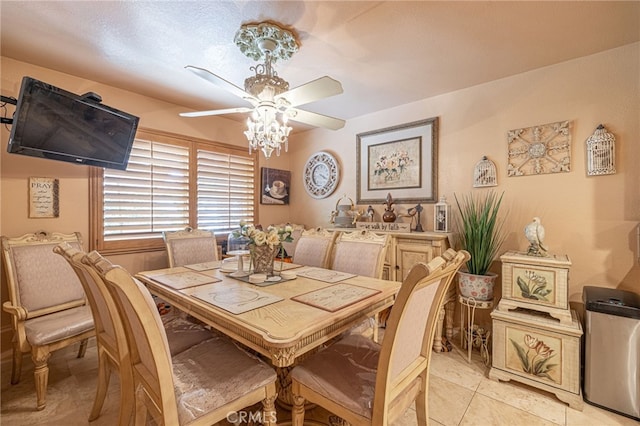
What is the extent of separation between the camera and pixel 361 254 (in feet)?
7.47

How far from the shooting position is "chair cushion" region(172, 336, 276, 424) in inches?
43.3

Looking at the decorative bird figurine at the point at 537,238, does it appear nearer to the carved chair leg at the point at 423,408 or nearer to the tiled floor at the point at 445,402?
the tiled floor at the point at 445,402

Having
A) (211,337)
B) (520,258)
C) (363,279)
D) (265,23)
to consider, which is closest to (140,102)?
(265,23)

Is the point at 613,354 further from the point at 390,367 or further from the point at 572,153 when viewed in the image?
the point at 390,367

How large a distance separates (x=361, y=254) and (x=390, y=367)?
1.26 m

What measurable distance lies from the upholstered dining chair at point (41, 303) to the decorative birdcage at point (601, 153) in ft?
13.1

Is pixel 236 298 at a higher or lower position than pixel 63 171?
lower

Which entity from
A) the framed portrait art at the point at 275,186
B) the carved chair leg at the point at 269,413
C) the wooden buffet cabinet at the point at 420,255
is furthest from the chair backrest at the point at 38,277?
the wooden buffet cabinet at the point at 420,255

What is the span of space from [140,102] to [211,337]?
2631mm

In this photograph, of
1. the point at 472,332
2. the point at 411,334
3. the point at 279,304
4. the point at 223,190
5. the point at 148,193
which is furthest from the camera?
the point at 223,190

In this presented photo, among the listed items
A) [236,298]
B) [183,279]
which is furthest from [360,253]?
[183,279]

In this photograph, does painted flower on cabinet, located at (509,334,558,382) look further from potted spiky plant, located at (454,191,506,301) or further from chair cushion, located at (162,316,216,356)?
chair cushion, located at (162,316,216,356)

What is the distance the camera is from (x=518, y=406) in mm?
1779

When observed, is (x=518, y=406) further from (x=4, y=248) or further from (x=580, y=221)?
(x=4, y=248)
